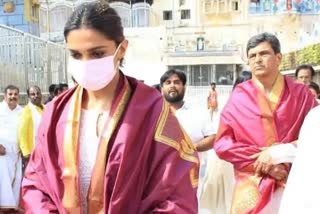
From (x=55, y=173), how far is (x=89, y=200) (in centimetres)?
16

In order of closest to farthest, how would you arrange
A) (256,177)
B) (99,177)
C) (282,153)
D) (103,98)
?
1. (99,177)
2. (103,98)
3. (282,153)
4. (256,177)

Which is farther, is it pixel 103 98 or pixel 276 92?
pixel 276 92

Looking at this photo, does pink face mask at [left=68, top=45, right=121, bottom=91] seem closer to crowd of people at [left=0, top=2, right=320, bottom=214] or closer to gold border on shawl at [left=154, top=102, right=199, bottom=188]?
crowd of people at [left=0, top=2, right=320, bottom=214]

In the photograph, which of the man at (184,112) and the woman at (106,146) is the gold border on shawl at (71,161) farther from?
the man at (184,112)

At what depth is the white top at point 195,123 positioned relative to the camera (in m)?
4.90

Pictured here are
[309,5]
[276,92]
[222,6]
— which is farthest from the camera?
[222,6]

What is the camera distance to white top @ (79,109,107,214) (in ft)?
7.76

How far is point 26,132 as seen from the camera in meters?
6.57

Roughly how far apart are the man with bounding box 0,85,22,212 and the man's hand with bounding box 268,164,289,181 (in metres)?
3.31

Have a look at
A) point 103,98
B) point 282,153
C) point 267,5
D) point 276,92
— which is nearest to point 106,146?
point 103,98

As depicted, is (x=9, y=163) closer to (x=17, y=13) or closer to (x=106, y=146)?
(x=106, y=146)

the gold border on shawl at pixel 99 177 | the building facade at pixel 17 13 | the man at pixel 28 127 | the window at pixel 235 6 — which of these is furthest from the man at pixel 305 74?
the window at pixel 235 6

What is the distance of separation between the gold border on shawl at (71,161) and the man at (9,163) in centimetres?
414

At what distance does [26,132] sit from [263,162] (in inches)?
133
